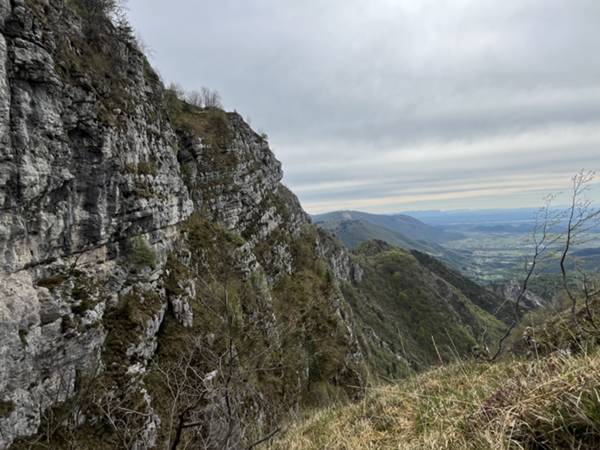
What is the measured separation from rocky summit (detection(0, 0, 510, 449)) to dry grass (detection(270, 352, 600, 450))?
2.50 ft

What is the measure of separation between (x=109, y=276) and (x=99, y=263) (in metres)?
0.73

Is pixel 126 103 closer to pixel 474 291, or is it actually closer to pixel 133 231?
pixel 133 231

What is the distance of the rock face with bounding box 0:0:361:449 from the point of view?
9.50 meters

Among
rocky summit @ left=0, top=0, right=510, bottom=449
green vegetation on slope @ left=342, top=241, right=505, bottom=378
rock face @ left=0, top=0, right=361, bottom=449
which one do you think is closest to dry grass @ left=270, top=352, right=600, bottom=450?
rocky summit @ left=0, top=0, right=510, bottom=449

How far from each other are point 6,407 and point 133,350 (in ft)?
14.4

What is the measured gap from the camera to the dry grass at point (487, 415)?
2.07 metres

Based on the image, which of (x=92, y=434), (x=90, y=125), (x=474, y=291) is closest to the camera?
(x=92, y=434)

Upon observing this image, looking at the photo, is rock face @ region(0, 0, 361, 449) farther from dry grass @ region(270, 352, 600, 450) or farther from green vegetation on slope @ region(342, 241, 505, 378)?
green vegetation on slope @ region(342, 241, 505, 378)

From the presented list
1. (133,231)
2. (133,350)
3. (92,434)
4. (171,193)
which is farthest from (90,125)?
(92,434)

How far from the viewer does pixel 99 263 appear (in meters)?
14.0

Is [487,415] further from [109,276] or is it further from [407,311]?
[407,311]

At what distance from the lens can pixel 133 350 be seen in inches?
516

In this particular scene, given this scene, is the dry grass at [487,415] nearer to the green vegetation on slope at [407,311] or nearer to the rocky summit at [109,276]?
the rocky summit at [109,276]

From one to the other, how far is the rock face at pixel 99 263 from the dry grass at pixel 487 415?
1.85 m
